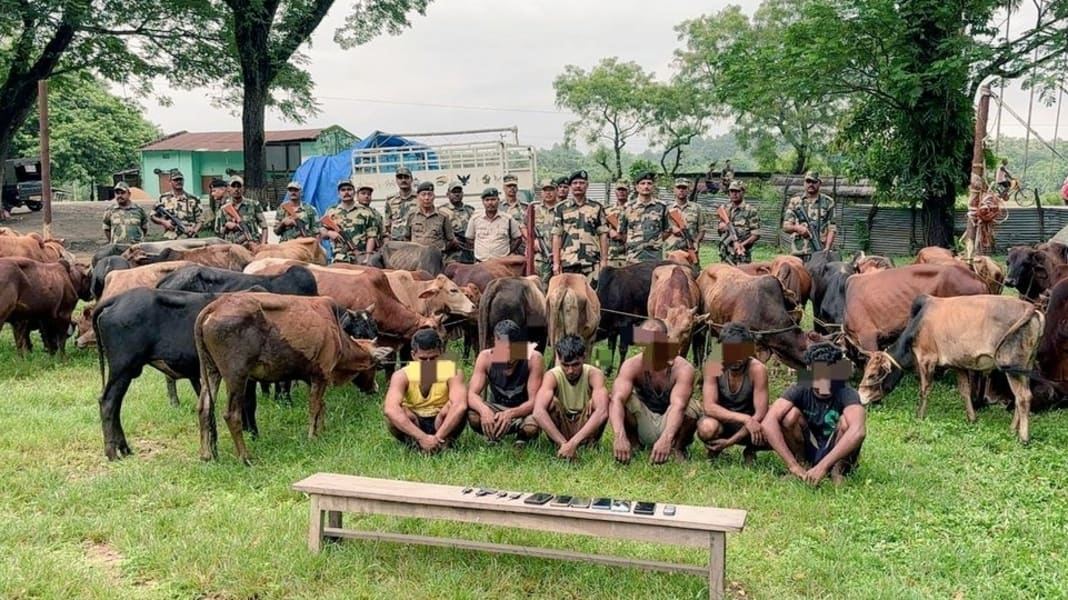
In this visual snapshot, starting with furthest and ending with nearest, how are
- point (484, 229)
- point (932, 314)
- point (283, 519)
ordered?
1. point (484, 229)
2. point (932, 314)
3. point (283, 519)

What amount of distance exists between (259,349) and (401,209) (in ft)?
22.5

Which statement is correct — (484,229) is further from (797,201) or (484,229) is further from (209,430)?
(209,430)

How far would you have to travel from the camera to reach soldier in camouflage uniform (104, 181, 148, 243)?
13.7m

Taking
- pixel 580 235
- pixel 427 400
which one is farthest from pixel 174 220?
pixel 427 400

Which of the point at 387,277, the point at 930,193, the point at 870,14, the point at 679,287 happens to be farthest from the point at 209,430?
the point at 930,193

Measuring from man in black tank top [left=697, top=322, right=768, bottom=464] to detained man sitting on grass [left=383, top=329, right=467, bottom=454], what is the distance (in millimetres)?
1848

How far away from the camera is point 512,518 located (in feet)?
15.8

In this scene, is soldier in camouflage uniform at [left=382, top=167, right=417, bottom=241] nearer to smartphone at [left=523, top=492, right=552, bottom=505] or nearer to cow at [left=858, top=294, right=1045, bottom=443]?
cow at [left=858, top=294, right=1045, bottom=443]

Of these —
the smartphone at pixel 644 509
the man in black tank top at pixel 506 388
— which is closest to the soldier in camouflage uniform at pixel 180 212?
the man in black tank top at pixel 506 388

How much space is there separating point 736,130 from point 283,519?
111ft

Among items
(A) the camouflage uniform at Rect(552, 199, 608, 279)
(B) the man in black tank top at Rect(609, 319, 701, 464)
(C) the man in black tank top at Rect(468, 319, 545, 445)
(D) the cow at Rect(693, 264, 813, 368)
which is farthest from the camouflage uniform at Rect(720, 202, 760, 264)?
(C) the man in black tank top at Rect(468, 319, 545, 445)

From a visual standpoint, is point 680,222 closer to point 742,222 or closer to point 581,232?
point 742,222

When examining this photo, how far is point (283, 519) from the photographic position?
5.72 metres

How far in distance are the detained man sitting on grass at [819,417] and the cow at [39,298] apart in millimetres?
8391
